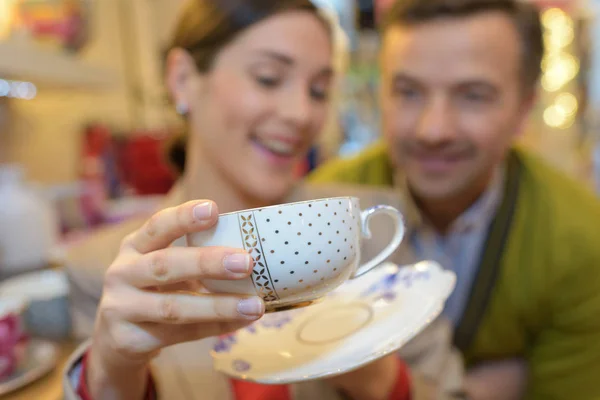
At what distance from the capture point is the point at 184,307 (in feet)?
1.29

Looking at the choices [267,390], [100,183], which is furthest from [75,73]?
[267,390]

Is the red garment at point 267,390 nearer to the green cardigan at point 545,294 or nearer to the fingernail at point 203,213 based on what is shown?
the fingernail at point 203,213

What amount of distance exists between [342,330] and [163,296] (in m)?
0.23

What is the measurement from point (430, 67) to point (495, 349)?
2.24 feet

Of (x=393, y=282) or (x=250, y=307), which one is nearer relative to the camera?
(x=250, y=307)

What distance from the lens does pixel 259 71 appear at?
2.58 feet

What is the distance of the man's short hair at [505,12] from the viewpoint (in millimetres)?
1118

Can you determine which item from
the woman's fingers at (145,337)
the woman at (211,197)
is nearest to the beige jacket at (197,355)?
the woman at (211,197)

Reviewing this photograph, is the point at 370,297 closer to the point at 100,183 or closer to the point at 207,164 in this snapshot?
the point at 207,164

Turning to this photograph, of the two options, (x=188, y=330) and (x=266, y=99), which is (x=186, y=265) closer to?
(x=188, y=330)

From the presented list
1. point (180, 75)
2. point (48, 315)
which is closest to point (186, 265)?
point (48, 315)

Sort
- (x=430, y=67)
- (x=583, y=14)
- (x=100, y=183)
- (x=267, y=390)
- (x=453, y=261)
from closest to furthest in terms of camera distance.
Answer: (x=267, y=390) < (x=430, y=67) < (x=453, y=261) < (x=100, y=183) < (x=583, y=14)

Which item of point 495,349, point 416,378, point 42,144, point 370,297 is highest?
point 42,144

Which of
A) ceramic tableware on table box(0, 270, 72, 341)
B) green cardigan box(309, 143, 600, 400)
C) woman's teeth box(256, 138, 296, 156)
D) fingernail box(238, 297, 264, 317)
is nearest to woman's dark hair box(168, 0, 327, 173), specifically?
woman's teeth box(256, 138, 296, 156)
